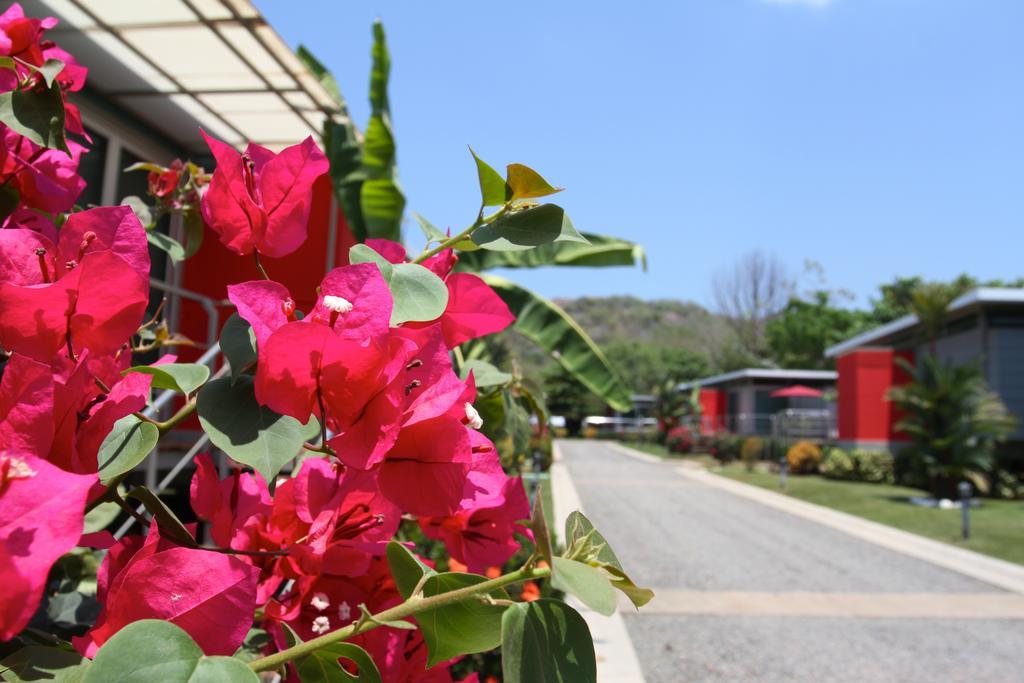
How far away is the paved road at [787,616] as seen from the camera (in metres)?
4.87

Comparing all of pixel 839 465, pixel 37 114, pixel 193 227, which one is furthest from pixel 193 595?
pixel 839 465

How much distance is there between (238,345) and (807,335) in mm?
46482

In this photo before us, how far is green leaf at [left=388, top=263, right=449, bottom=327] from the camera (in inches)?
18.2

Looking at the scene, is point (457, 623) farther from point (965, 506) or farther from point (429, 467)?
point (965, 506)

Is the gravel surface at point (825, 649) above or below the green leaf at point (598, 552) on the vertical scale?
below

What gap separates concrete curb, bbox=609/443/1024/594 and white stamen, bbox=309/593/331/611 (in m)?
8.09

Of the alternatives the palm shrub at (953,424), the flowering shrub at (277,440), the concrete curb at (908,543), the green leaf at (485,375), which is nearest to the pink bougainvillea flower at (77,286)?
the flowering shrub at (277,440)

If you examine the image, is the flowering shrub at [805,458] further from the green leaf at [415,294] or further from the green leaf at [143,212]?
the green leaf at [415,294]

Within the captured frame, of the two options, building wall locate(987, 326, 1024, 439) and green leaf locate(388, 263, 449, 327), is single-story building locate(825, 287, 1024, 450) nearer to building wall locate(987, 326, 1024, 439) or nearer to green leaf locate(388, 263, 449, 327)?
building wall locate(987, 326, 1024, 439)

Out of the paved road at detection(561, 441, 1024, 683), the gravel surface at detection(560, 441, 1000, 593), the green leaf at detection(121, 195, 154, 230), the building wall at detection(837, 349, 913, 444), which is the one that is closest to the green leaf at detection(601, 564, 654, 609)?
the green leaf at detection(121, 195, 154, 230)

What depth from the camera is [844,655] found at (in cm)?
509

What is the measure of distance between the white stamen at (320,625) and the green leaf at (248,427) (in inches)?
7.2

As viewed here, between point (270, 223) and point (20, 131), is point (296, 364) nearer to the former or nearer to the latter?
point (270, 223)

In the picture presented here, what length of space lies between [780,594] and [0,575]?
24.0ft
